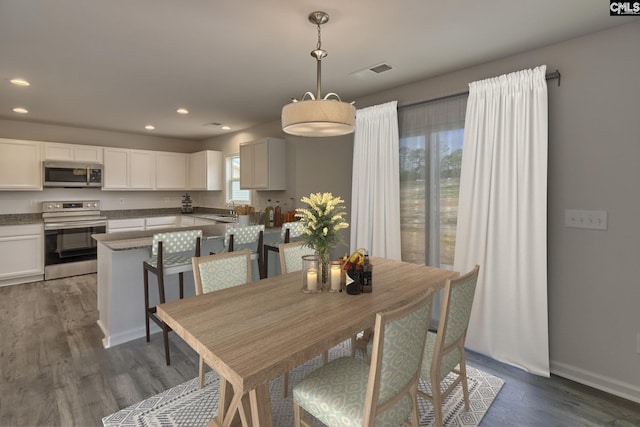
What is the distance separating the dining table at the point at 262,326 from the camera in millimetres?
1174

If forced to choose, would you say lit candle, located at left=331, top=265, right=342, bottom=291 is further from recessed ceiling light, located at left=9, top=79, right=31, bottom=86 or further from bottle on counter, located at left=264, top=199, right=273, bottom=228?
recessed ceiling light, located at left=9, top=79, right=31, bottom=86

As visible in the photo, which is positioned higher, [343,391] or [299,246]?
[299,246]

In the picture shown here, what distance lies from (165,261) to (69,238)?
3172mm

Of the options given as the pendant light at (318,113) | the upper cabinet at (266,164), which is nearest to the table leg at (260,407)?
the pendant light at (318,113)

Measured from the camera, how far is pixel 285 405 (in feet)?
6.84

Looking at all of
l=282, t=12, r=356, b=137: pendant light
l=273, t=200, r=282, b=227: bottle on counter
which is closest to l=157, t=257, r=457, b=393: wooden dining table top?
l=282, t=12, r=356, b=137: pendant light

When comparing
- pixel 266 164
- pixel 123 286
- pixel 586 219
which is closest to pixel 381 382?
pixel 586 219

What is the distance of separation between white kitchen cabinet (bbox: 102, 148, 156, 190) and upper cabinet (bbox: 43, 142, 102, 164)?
14 cm

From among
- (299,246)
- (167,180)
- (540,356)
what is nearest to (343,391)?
(299,246)

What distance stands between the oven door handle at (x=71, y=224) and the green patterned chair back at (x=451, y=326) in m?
5.36

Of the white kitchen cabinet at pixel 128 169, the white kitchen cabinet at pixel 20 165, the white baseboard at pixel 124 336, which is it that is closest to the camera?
the white baseboard at pixel 124 336

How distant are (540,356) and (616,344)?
18.3 inches

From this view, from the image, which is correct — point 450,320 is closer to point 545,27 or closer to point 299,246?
point 299,246

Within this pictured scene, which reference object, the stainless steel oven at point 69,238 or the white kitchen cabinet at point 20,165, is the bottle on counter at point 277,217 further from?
the white kitchen cabinet at point 20,165
